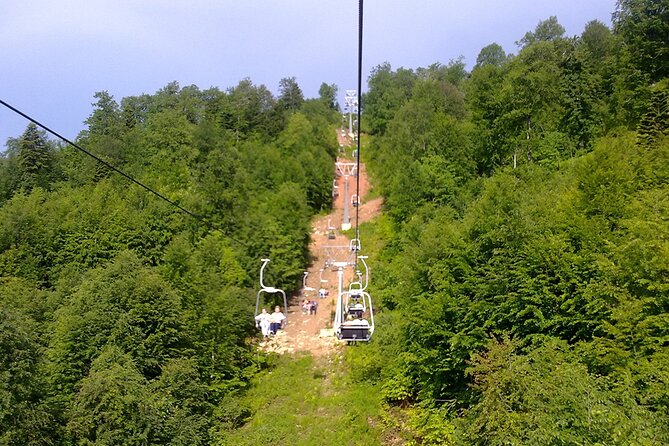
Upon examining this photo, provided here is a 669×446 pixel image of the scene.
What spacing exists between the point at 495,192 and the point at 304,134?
95.3 feet

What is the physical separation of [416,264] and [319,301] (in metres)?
13.2

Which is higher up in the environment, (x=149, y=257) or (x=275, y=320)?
(x=149, y=257)

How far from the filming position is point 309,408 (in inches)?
866

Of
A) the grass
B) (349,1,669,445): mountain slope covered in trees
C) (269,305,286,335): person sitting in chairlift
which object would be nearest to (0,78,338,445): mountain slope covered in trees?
the grass

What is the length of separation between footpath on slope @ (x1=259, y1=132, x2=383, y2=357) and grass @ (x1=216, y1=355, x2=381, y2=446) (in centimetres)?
167

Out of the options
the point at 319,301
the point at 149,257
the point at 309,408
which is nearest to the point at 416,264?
the point at 309,408

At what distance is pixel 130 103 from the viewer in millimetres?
58562

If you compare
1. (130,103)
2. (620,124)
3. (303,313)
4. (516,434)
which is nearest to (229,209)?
(303,313)

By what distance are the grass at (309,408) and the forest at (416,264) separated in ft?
1.76

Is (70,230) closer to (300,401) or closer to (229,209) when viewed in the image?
(229,209)

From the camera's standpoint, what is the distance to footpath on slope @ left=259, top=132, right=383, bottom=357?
27641mm

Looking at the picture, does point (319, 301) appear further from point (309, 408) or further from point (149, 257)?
point (149, 257)

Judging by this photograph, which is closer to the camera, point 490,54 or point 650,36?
point 650,36

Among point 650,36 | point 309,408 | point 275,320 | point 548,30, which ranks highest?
point 548,30
